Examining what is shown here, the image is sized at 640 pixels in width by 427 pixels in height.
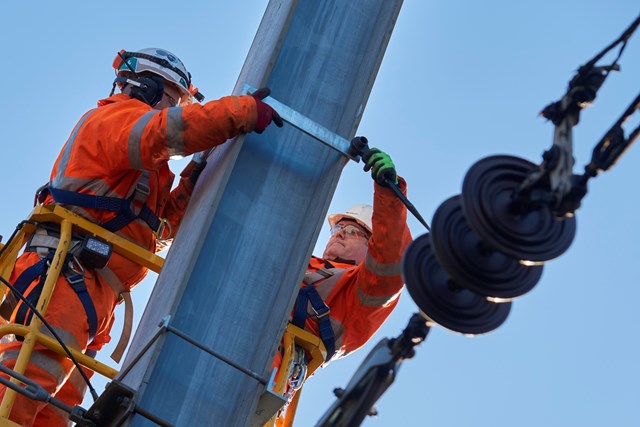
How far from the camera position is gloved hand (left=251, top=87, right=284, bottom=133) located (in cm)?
787

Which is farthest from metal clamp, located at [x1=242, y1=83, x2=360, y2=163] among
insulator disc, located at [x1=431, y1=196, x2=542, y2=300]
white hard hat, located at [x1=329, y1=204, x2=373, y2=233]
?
white hard hat, located at [x1=329, y1=204, x2=373, y2=233]

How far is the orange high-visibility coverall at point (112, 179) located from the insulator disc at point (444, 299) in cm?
231

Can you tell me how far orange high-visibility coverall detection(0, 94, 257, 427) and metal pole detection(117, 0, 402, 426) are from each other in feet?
0.75

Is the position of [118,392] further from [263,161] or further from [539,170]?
[539,170]

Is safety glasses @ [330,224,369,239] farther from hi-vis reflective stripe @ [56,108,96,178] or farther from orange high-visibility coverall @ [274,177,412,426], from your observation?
hi-vis reflective stripe @ [56,108,96,178]

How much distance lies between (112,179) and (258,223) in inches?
70.3

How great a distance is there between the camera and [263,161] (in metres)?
7.94

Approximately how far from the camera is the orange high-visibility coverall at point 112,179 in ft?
27.1

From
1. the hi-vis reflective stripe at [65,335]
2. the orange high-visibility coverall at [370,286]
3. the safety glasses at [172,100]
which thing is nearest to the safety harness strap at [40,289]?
the hi-vis reflective stripe at [65,335]

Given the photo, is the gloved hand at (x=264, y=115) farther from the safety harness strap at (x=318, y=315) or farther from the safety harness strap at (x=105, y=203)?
the safety harness strap at (x=318, y=315)

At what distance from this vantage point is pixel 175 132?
8.51 m

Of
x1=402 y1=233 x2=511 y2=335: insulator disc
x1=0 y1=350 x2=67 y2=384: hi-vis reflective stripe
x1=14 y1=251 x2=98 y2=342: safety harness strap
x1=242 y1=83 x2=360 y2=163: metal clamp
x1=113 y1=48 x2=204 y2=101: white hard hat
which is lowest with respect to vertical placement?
x1=402 y1=233 x2=511 y2=335: insulator disc

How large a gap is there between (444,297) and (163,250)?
445cm

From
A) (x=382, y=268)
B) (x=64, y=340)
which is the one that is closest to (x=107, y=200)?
(x=64, y=340)
